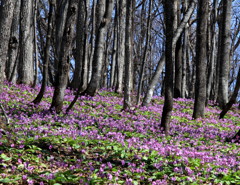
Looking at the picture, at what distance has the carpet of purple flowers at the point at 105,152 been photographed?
15.9 ft

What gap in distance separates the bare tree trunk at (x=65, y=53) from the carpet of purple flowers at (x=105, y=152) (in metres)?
0.69

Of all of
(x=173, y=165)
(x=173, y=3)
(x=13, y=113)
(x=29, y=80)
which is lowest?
(x=173, y=165)

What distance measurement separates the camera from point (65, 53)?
9.27 m

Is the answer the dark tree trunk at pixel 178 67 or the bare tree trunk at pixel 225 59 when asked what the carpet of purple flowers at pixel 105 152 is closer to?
the bare tree trunk at pixel 225 59

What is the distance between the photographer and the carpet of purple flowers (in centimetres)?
484

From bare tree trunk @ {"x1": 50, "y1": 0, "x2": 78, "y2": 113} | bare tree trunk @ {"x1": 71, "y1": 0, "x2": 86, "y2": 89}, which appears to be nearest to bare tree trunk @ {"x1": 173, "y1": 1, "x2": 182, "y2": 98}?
bare tree trunk @ {"x1": 71, "y1": 0, "x2": 86, "y2": 89}

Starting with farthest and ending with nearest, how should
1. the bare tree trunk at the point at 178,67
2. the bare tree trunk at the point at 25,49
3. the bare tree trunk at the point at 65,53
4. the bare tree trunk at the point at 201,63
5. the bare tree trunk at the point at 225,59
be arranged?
the bare tree trunk at the point at 178,67 < the bare tree trunk at the point at 225,59 < the bare tree trunk at the point at 25,49 < the bare tree trunk at the point at 201,63 < the bare tree trunk at the point at 65,53

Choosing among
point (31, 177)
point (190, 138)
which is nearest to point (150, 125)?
point (190, 138)

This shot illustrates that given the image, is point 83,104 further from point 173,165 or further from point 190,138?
point 173,165

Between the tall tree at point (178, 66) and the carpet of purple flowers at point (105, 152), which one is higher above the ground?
the tall tree at point (178, 66)

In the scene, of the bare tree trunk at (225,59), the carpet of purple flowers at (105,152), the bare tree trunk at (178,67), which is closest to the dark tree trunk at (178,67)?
the bare tree trunk at (178,67)

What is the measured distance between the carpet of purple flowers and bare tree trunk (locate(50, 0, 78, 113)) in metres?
0.69

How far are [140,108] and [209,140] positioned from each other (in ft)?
15.8

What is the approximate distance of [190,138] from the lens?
882 cm
